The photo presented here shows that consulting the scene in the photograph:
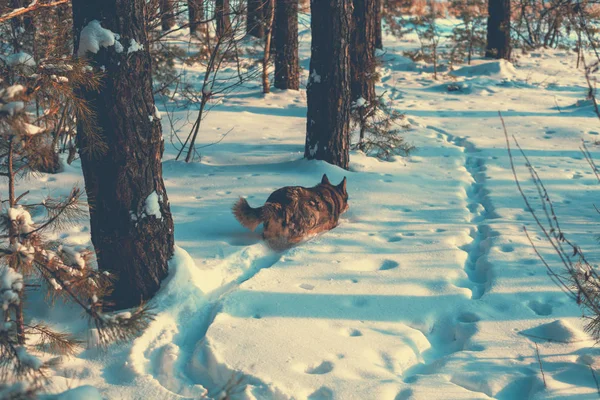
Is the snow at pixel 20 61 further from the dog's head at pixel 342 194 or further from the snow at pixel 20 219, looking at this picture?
the dog's head at pixel 342 194

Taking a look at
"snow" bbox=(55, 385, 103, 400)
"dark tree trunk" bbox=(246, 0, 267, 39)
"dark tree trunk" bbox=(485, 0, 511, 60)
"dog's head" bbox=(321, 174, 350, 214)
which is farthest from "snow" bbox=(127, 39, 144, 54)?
"dark tree trunk" bbox=(485, 0, 511, 60)

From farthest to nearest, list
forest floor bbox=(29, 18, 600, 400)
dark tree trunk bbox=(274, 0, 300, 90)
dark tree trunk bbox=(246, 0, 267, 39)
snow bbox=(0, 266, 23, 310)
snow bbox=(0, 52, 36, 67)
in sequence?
1. dark tree trunk bbox=(274, 0, 300, 90)
2. dark tree trunk bbox=(246, 0, 267, 39)
3. forest floor bbox=(29, 18, 600, 400)
4. snow bbox=(0, 52, 36, 67)
5. snow bbox=(0, 266, 23, 310)

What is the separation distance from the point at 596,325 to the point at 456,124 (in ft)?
22.4

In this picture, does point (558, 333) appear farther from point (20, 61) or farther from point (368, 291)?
point (20, 61)

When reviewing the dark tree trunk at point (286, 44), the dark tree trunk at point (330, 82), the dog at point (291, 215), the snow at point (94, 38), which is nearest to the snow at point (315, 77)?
the dark tree trunk at point (330, 82)

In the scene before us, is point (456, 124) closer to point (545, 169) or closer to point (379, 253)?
point (545, 169)

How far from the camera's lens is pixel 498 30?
14797 millimetres

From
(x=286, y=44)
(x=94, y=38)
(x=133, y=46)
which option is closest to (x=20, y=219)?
(x=94, y=38)

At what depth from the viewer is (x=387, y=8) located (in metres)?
20.2

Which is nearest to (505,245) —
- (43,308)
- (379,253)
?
(379,253)

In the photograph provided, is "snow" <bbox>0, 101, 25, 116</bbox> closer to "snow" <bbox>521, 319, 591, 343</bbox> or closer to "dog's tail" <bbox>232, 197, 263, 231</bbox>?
"dog's tail" <bbox>232, 197, 263, 231</bbox>

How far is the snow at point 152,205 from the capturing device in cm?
393

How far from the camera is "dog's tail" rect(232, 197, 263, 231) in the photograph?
199 inches

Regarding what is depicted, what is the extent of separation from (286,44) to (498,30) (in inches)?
263
